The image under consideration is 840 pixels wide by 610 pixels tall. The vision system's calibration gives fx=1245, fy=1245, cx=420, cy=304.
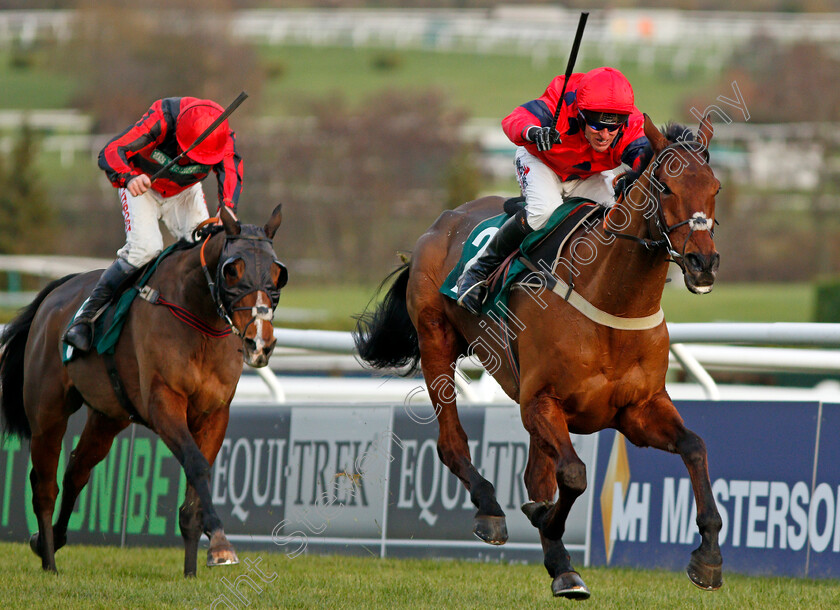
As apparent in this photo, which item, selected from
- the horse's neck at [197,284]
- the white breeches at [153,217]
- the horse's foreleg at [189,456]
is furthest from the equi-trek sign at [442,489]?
the horse's neck at [197,284]

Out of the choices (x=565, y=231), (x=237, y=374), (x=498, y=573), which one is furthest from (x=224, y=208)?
(x=498, y=573)

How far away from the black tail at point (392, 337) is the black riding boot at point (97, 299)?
1287 mm

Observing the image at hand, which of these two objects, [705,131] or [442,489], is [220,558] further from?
[705,131]

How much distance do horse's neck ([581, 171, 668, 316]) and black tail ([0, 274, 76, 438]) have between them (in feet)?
12.2

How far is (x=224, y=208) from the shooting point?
5.89 metres

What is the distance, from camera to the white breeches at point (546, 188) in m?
5.40

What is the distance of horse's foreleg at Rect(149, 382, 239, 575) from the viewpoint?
17.5 feet

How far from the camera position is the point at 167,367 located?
608 cm

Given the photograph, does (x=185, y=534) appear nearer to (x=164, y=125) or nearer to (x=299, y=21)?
(x=164, y=125)

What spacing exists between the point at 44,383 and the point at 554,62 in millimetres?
61095

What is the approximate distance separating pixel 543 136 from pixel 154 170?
2.48 m

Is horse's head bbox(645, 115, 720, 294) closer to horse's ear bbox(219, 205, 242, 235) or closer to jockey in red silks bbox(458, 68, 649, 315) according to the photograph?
jockey in red silks bbox(458, 68, 649, 315)

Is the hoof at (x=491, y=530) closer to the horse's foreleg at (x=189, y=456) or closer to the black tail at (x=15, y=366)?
the horse's foreleg at (x=189, y=456)

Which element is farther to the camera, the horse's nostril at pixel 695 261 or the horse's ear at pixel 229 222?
the horse's ear at pixel 229 222
